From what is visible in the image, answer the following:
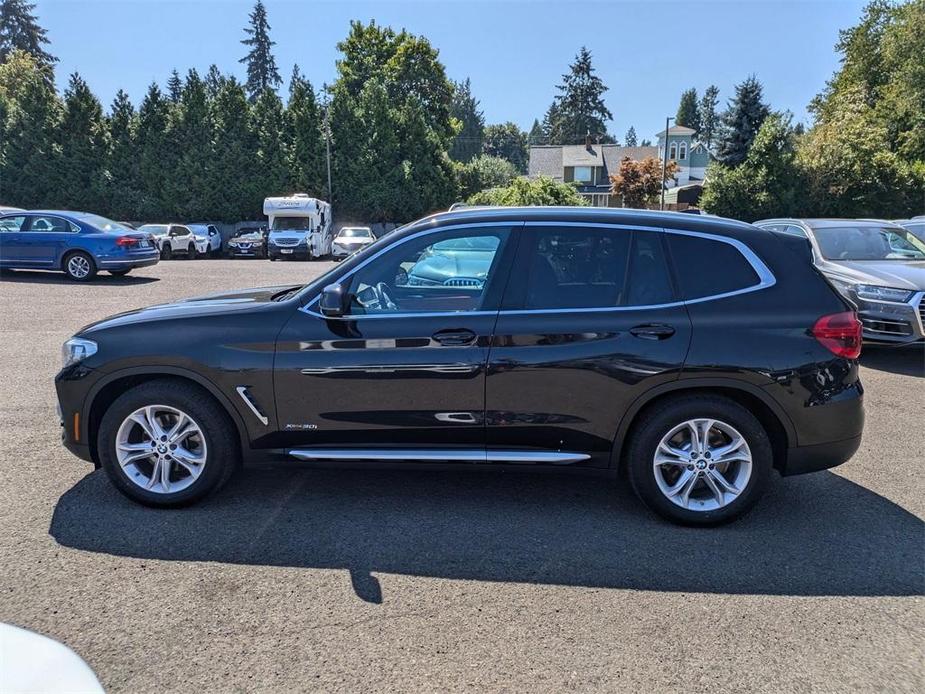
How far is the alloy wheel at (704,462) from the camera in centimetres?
384

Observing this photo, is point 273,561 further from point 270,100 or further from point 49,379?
point 270,100

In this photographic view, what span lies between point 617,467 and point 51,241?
618 inches

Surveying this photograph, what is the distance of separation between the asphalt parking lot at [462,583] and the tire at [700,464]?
15cm

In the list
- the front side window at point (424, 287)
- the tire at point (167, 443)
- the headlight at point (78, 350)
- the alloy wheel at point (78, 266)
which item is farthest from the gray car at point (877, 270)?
the alloy wheel at point (78, 266)

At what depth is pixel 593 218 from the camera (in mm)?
4035

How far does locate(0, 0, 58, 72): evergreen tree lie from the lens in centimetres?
6519

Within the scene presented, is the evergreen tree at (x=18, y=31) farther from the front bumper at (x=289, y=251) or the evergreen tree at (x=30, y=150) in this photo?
the front bumper at (x=289, y=251)

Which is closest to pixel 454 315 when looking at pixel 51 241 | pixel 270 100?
pixel 51 241

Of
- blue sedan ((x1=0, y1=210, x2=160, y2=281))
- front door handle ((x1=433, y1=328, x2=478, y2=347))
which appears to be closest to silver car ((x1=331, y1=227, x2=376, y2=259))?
blue sedan ((x1=0, y1=210, x2=160, y2=281))

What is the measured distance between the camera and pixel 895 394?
6863mm

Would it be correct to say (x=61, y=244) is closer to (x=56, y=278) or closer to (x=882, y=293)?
(x=56, y=278)

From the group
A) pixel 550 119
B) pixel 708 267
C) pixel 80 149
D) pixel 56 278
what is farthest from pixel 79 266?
pixel 550 119

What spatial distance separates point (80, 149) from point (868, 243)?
1517 inches

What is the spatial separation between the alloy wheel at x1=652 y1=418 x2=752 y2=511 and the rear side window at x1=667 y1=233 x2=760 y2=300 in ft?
2.47
